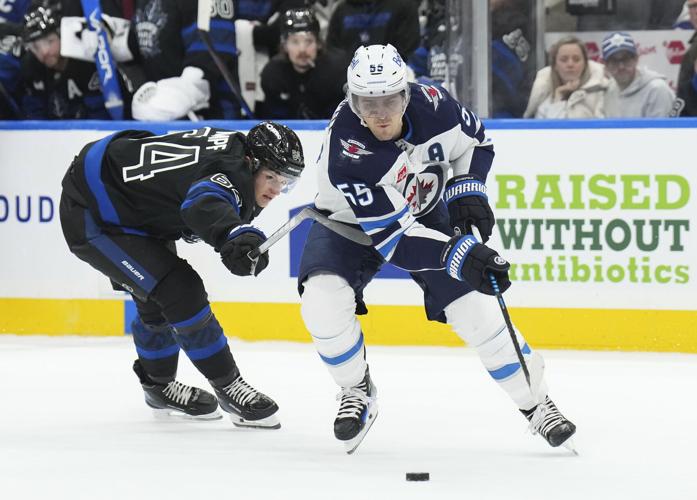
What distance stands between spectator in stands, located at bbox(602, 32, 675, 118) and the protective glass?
2.15 metres

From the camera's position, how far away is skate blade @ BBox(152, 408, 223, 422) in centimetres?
429

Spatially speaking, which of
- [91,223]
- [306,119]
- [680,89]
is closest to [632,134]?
[680,89]

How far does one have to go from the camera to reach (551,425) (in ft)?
11.7

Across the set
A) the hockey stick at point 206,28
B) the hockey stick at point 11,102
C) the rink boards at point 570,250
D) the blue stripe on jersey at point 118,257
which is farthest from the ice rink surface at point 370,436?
the hockey stick at point 11,102

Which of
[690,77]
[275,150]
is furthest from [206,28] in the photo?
[275,150]

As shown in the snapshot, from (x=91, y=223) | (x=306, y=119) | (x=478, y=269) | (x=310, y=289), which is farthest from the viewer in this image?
(x=306, y=119)

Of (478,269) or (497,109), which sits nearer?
(478,269)

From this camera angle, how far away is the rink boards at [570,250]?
5305 mm

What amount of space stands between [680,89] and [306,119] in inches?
61.7

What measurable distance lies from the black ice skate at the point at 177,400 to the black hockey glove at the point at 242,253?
921 millimetres

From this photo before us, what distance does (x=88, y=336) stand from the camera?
5910 mm

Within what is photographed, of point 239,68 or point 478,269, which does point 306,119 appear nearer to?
point 239,68

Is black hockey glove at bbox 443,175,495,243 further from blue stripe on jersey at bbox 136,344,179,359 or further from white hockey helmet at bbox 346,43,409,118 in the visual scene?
blue stripe on jersey at bbox 136,344,179,359

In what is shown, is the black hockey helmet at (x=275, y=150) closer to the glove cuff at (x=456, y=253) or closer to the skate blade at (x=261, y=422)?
the glove cuff at (x=456, y=253)
